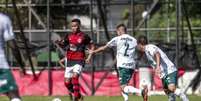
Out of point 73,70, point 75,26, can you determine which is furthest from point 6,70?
point 73,70

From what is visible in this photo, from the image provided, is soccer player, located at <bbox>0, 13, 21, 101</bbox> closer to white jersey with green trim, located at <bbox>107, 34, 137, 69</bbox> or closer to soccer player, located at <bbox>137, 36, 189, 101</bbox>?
soccer player, located at <bbox>137, 36, 189, 101</bbox>

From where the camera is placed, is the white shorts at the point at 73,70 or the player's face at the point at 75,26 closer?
the player's face at the point at 75,26

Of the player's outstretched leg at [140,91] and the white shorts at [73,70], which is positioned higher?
the white shorts at [73,70]

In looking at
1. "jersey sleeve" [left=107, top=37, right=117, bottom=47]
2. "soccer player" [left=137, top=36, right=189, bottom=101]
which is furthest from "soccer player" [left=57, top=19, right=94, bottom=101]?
"soccer player" [left=137, top=36, right=189, bottom=101]

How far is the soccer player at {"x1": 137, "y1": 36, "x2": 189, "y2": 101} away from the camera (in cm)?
1584

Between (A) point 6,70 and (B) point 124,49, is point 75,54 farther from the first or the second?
(A) point 6,70

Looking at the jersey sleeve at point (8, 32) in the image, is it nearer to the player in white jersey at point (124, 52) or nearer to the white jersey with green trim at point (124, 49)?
the player in white jersey at point (124, 52)

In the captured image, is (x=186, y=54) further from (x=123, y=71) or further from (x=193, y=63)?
(x=123, y=71)

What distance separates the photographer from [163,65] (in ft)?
Answer: 53.2

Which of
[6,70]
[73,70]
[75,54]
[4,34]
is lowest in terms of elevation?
[73,70]

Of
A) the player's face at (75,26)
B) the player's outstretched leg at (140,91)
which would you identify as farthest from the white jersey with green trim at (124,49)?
the player's face at (75,26)

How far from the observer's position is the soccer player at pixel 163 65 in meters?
15.8

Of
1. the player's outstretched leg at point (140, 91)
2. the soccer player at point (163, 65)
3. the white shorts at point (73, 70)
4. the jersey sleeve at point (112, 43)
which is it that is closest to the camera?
the soccer player at point (163, 65)

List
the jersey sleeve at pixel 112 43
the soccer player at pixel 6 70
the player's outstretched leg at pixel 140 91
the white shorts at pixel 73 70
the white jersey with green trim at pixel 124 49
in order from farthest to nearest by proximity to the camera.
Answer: the white shorts at pixel 73 70 < the white jersey with green trim at pixel 124 49 < the jersey sleeve at pixel 112 43 < the player's outstretched leg at pixel 140 91 < the soccer player at pixel 6 70
